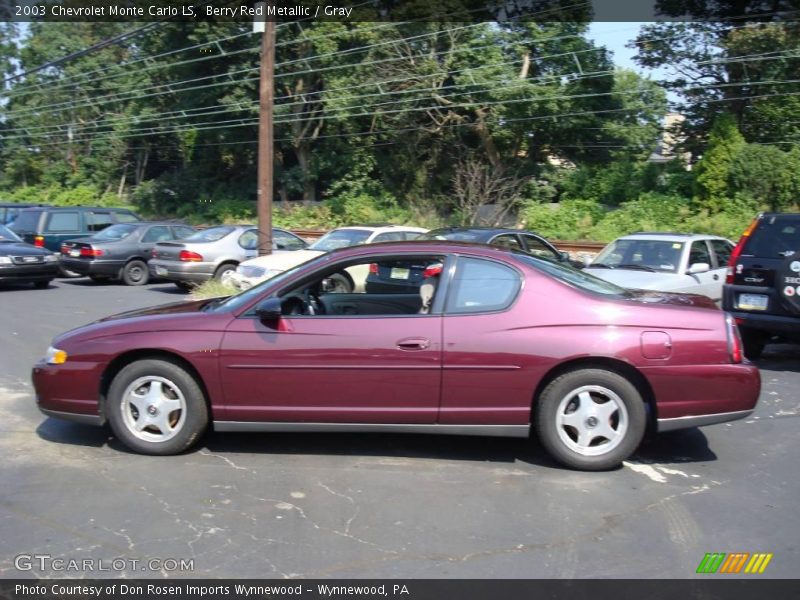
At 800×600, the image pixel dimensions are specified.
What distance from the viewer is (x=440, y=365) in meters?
5.23

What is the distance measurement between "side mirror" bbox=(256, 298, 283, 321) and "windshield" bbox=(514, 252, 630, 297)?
1.72 metres

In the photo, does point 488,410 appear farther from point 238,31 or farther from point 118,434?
point 238,31

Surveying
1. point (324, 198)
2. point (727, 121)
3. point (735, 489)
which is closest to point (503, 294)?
point (735, 489)

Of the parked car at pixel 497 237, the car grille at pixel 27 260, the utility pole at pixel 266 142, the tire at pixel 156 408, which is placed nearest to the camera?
the tire at pixel 156 408

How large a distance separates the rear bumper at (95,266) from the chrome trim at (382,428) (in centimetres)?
1316

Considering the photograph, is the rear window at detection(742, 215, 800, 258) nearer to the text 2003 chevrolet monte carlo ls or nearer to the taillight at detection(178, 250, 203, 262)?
the text 2003 chevrolet monte carlo ls

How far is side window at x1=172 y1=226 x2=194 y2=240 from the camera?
1897 cm

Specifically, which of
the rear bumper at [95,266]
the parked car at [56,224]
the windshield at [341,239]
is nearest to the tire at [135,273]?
the rear bumper at [95,266]

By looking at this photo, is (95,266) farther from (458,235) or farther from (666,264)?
(666,264)

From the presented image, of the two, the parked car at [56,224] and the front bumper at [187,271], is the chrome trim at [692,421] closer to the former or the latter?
the front bumper at [187,271]

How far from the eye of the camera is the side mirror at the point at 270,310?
210 inches

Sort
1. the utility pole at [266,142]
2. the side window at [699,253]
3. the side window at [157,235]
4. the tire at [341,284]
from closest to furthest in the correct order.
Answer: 1. the tire at [341,284]
2. the side window at [699,253]
3. the utility pole at [266,142]
4. the side window at [157,235]

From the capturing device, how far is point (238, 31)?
37.1 m

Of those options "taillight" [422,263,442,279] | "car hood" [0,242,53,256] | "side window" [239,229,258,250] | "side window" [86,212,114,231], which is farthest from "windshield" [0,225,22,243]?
"taillight" [422,263,442,279]
